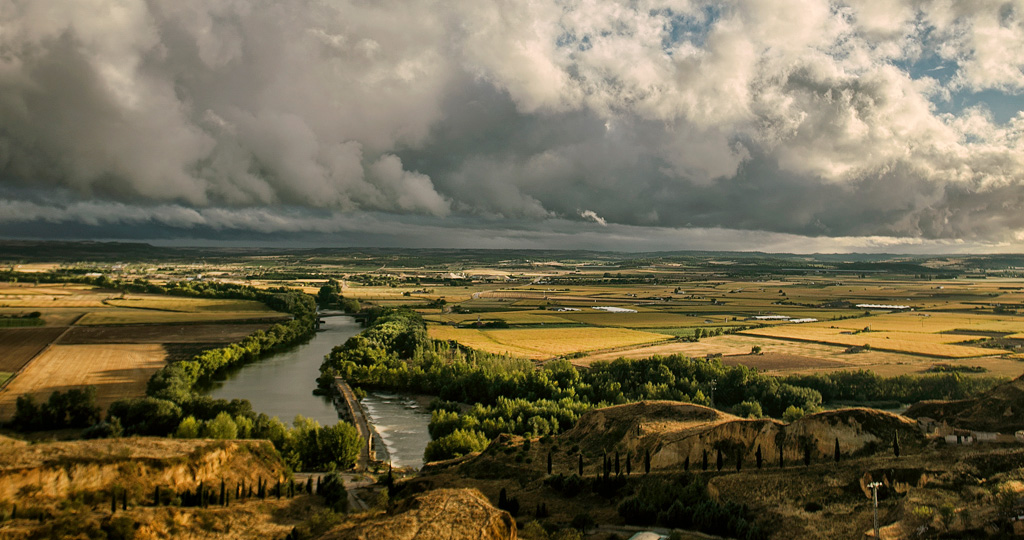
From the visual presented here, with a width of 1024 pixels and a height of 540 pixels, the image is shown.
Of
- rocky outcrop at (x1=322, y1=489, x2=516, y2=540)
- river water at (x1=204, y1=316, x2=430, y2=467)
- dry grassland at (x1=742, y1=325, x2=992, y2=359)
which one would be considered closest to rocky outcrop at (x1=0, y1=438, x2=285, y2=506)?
rocky outcrop at (x1=322, y1=489, x2=516, y2=540)

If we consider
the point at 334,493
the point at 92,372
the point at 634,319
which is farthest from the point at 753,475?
the point at 634,319

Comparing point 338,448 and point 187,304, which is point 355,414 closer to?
point 338,448

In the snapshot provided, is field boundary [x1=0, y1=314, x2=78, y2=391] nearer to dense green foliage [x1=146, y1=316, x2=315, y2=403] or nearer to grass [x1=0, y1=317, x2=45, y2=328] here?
grass [x1=0, y1=317, x2=45, y2=328]

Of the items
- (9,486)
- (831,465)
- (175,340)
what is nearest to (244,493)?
(9,486)

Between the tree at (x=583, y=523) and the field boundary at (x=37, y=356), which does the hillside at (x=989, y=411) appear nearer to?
the tree at (x=583, y=523)

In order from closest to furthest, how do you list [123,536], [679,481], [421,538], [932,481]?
[421,538] < [123,536] < [932,481] < [679,481]

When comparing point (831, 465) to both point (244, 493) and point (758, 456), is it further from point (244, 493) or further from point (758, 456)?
point (244, 493)
